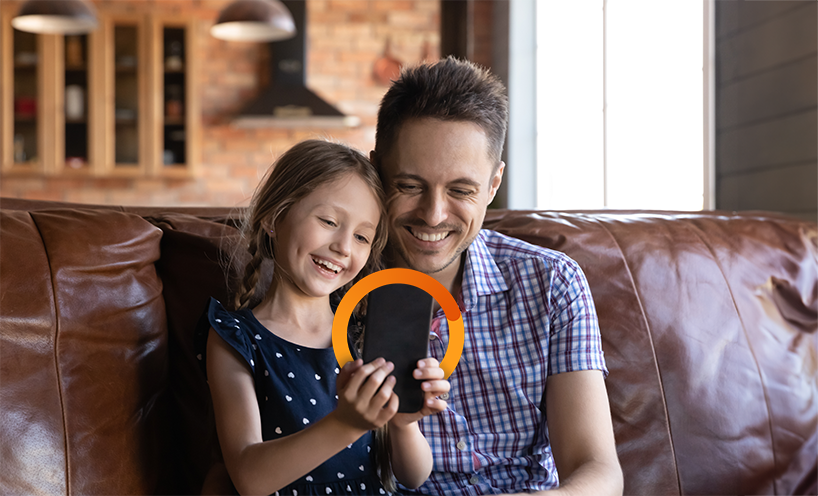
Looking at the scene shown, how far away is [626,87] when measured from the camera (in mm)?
3605

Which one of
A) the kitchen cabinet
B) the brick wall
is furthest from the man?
the kitchen cabinet

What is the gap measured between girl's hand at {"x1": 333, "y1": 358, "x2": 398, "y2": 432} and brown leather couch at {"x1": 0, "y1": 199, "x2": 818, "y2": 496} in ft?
1.80

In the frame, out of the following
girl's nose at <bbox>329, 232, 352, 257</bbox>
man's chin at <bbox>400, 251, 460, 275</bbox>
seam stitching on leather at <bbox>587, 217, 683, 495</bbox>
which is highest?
girl's nose at <bbox>329, 232, 352, 257</bbox>

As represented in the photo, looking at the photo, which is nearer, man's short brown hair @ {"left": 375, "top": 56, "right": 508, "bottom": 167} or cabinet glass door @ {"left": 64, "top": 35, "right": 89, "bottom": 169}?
man's short brown hair @ {"left": 375, "top": 56, "right": 508, "bottom": 167}

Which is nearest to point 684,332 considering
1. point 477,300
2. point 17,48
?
point 477,300

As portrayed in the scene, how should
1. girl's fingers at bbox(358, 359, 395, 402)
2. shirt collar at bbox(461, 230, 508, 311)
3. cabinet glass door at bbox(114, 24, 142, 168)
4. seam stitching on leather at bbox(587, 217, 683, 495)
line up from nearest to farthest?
girl's fingers at bbox(358, 359, 395, 402) → shirt collar at bbox(461, 230, 508, 311) → seam stitching on leather at bbox(587, 217, 683, 495) → cabinet glass door at bbox(114, 24, 142, 168)

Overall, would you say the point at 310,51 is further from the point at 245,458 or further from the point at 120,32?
the point at 245,458

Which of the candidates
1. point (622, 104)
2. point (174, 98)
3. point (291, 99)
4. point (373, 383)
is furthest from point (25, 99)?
point (373, 383)

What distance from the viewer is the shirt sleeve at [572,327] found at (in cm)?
131

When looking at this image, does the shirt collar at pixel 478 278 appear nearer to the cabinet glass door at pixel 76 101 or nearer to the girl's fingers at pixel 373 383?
the girl's fingers at pixel 373 383

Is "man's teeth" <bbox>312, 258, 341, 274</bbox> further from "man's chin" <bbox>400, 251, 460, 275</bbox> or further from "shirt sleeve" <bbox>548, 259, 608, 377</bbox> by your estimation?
"shirt sleeve" <bbox>548, 259, 608, 377</bbox>

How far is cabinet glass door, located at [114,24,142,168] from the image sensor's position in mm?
5277

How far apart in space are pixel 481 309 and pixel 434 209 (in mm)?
247

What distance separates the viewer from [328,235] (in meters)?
1.18
